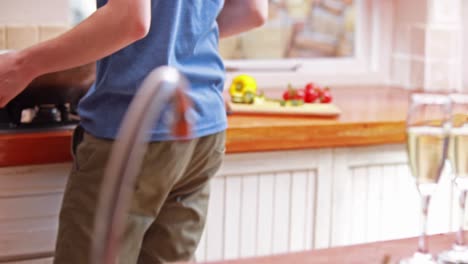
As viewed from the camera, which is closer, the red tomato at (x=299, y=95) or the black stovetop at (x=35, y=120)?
the black stovetop at (x=35, y=120)

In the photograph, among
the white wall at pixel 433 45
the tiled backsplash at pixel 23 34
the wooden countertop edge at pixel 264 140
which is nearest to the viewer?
the wooden countertop edge at pixel 264 140

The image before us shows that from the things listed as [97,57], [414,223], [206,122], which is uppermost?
[97,57]

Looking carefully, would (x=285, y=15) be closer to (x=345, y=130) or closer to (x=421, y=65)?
(x=421, y=65)

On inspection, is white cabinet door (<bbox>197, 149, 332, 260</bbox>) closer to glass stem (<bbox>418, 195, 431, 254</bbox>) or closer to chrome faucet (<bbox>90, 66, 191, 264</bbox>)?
glass stem (<bbox>418, 195, 431, 254</bbox>)

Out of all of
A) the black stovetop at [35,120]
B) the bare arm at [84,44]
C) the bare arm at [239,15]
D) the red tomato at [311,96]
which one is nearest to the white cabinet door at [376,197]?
the red tomato at [311,96]

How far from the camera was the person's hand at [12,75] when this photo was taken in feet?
5.33

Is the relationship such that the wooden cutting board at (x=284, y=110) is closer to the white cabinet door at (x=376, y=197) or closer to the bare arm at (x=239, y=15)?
the white cabinet door at (x=376, y=197)

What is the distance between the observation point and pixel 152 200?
1.71 meters

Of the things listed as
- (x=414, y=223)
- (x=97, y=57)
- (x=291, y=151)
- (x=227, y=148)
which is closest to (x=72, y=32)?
(x=97, y=57)

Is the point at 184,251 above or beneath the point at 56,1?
beneath

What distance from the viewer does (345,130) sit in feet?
7.53

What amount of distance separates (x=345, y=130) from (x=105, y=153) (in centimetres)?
82

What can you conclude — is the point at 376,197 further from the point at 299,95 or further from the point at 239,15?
the point at 239,15

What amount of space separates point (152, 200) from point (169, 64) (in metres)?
0.28
